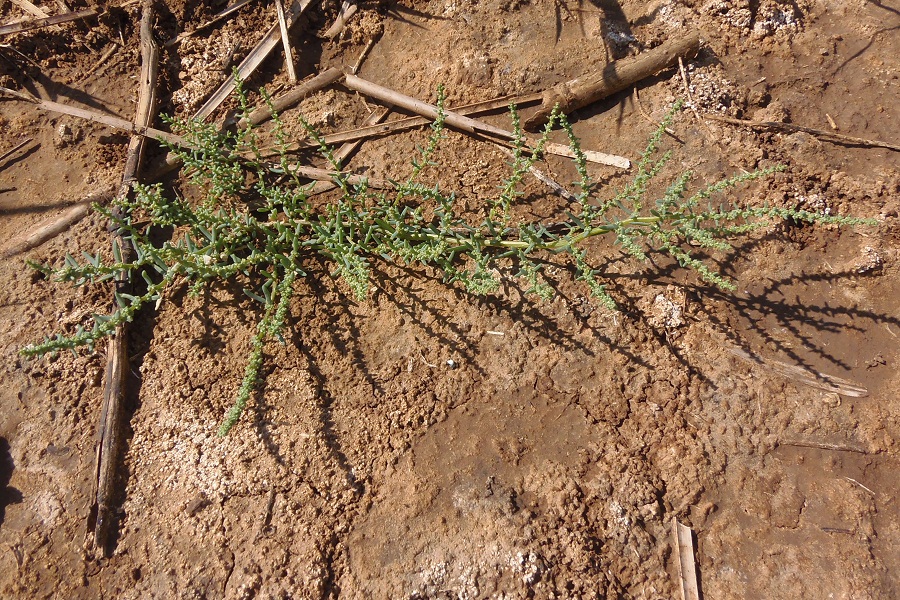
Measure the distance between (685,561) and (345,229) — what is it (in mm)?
2243

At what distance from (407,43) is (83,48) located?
199 centimetres

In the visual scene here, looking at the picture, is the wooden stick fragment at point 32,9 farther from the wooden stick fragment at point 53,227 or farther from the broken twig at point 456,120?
the broken twig at point 456,120

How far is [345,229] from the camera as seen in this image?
2873mm

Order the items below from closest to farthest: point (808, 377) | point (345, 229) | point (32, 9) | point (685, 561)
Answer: point (685, 561) < point (808, 377) < point (345, 229) < point (32, 9)

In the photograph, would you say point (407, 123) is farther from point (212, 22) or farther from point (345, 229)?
point (212, 22)

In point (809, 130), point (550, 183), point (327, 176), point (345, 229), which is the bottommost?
point (809, 130)

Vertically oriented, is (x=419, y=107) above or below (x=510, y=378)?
above

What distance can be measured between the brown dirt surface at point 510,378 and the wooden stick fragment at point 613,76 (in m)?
0.09

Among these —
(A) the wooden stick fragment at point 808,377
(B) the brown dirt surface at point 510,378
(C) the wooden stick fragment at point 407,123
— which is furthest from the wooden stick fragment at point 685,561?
(C) the wooden stick fragment at point 407,123

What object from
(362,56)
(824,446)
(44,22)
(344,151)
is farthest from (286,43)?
(824,446)

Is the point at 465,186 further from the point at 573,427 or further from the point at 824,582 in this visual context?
the point at 824,582

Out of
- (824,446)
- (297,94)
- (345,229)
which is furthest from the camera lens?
(297,94)

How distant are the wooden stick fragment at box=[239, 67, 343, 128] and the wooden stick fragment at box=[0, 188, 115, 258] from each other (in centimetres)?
89

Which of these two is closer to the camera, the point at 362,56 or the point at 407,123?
the point at 407,123
